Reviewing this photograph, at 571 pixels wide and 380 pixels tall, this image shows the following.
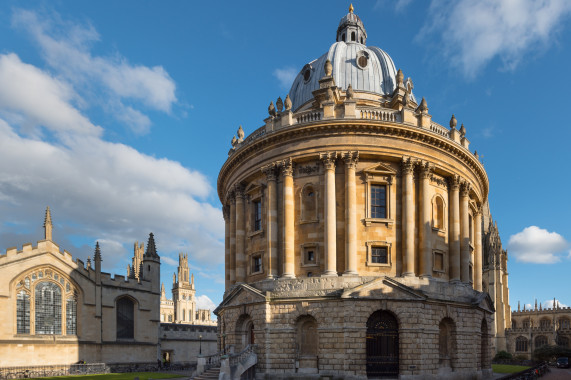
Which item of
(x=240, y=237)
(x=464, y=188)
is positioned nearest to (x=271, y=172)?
(x=240, y=237)

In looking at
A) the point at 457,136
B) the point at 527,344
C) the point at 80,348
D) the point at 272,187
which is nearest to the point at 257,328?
the point at 272,187

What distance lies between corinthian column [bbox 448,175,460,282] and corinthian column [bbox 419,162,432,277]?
3.00 m

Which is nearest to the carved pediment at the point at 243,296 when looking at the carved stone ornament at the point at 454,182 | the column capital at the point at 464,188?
the carved stone ornament at the point at 454,182

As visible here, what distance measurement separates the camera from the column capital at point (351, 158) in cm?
3362

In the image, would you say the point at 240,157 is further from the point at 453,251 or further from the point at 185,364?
the point at 185,364

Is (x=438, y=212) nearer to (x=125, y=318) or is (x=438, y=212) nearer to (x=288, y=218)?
(x=288, y=218)

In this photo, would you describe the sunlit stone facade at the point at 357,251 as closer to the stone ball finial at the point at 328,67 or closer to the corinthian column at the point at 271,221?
the corinthian column at the point at 271,221

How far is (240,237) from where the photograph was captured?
39969 millimetres

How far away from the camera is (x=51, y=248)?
47781 millimetres

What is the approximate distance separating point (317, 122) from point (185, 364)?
119 feet

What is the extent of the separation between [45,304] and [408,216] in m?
34.7

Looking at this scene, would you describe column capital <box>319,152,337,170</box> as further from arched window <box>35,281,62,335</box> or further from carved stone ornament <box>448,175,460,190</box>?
arched window <box>35,281,62,335</box>

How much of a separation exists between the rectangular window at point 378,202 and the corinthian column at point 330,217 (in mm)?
3064

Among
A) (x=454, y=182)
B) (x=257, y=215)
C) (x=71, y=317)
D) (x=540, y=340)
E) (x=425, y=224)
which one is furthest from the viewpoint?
(x=540, y=340)
